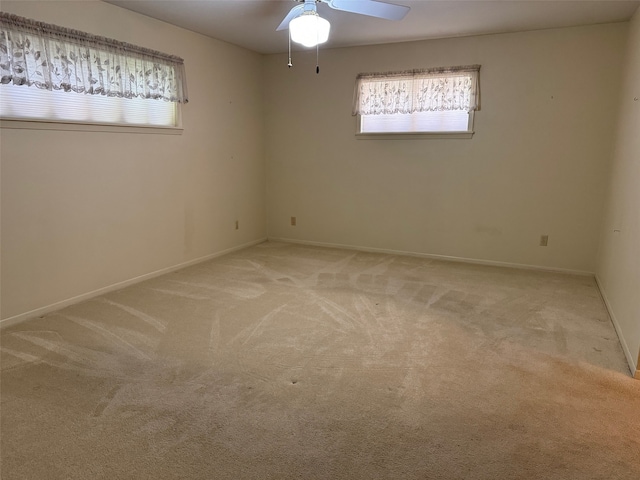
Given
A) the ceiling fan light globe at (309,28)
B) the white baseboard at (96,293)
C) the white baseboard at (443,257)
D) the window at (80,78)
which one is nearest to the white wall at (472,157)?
the white baseboard at (443,257)

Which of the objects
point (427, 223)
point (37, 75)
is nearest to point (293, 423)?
point (37, 75)

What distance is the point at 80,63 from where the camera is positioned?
306 centimetres

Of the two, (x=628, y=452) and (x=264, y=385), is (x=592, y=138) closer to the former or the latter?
(x=628, y=452)

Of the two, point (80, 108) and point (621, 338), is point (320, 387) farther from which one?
point (80, 108)

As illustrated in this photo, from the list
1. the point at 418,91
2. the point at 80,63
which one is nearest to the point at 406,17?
the point at 418,91

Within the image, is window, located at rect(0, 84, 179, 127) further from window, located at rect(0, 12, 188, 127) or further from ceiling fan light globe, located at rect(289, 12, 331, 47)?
ceiling fan light globe, located at rect(289, 12, 331, 47)

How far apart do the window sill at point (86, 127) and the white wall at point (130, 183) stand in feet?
0.13

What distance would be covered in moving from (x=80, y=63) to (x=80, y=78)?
11 centimetres

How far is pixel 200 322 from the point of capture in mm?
2967

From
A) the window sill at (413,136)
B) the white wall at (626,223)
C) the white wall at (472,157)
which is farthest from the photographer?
the window sill at (413,136)

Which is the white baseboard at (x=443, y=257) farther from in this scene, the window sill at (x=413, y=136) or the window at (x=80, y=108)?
the window at (x=80, y=108)

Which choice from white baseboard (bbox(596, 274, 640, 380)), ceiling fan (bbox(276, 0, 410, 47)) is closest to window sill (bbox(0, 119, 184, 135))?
ceiling fan (bbox(276, 0, 410, 47))

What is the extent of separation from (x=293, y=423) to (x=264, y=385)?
0.35m

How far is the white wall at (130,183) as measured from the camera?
2.90 meters
